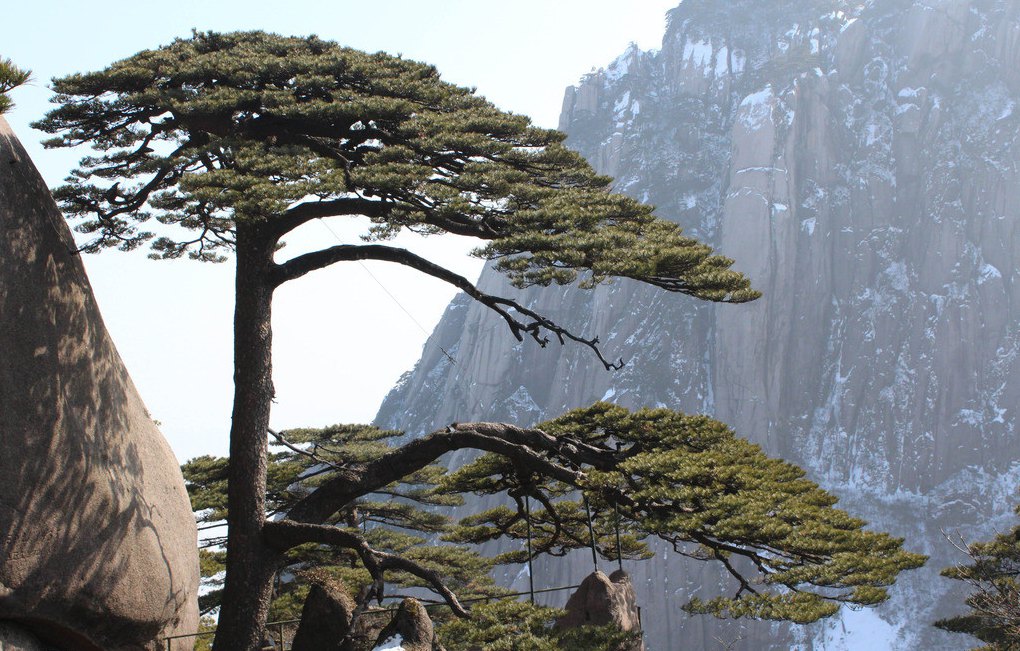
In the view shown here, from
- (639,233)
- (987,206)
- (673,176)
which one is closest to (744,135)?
(673,176)

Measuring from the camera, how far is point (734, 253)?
240 feet

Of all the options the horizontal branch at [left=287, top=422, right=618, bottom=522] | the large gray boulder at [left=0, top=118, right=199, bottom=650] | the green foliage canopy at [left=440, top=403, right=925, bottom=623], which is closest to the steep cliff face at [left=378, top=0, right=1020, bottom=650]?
the green foliage canopy at [left=440, top=403, right=925, bottom=623]

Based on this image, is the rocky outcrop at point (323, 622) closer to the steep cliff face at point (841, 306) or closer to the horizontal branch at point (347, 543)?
the horizontal branch at point (347, 543)

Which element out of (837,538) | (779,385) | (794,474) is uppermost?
(779,385)

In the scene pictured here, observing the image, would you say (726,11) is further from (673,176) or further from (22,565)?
(22,565)

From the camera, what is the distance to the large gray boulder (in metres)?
6.94

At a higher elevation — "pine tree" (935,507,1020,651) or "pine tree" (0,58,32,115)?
"pine tree" (0,58,32,115)

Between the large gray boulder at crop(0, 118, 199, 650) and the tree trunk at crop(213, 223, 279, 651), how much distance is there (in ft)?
1.84

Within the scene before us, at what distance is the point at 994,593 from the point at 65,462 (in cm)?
1175

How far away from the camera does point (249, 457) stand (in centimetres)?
911

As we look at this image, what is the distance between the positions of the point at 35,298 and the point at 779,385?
6687cm

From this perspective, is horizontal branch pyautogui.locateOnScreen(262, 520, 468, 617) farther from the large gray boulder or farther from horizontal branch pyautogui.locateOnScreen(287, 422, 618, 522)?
the large gray boulder

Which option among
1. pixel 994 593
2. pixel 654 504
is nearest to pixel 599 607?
pixel 654 504

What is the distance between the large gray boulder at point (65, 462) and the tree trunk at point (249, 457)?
562 millimetres
